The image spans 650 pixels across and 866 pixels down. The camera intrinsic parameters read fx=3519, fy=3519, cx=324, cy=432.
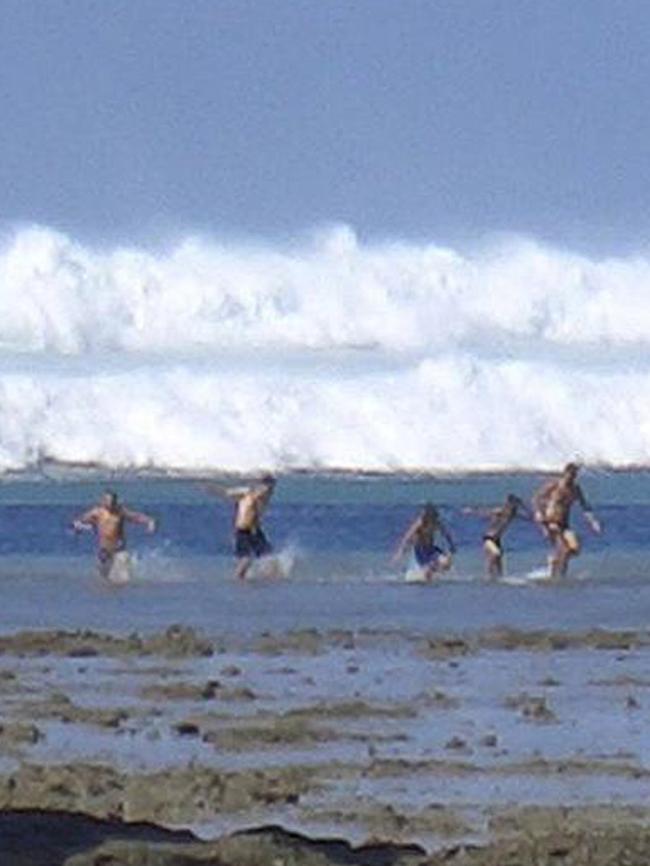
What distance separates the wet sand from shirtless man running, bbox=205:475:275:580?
12965 millimetres

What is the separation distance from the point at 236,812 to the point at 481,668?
9211mm

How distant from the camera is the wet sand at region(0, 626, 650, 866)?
16438 mm

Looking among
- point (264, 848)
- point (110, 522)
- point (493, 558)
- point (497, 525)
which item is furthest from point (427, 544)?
point (264, 848)

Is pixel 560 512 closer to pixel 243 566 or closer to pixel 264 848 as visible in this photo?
pixel 243 566

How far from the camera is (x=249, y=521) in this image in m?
43.2

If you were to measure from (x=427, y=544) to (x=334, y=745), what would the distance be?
21632 mm

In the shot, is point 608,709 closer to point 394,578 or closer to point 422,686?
point 422,686

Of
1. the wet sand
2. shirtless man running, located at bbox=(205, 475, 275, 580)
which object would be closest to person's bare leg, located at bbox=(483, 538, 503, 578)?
shirtless man running, located at bbox=(205, 475, 275, 580)

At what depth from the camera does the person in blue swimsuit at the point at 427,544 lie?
42125 mm

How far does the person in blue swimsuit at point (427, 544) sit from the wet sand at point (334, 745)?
11.8m

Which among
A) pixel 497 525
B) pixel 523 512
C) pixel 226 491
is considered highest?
pixel 523 512

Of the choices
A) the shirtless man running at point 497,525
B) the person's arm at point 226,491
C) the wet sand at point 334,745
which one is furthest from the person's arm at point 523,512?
the wet sand at point 334,745

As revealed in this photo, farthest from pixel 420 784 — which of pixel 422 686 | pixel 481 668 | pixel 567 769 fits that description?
pixel 481 668

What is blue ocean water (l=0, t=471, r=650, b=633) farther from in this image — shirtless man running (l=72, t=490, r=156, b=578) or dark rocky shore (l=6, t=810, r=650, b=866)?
dark rocky shore (l=6, t=810, r=650, b=866)
